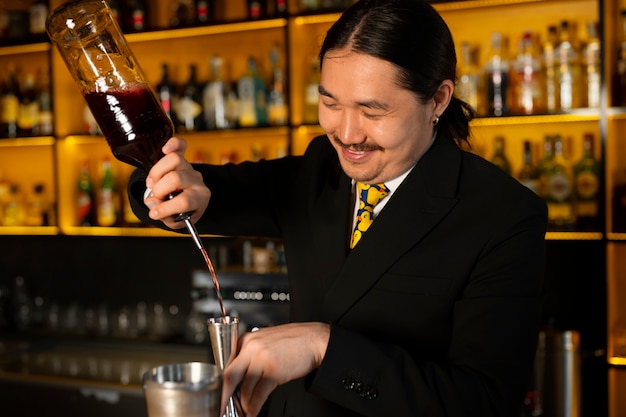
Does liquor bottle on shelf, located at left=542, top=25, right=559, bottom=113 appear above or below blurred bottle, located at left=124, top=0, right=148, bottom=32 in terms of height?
below

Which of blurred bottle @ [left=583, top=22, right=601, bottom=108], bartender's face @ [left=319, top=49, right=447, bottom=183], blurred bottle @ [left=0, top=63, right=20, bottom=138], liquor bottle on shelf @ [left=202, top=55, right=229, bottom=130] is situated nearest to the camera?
bartender's face @ [left=319, top=49, right=447, bottom=183]

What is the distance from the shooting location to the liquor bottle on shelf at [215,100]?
3285 mm

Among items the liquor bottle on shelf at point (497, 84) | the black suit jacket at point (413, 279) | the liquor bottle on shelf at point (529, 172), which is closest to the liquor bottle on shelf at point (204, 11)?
the liquor bottle on shelf at point (497, 84)

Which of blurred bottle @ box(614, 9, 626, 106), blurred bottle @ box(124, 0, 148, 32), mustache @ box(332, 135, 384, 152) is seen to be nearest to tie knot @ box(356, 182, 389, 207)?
mustache @ box(332, 135, 384, 152)

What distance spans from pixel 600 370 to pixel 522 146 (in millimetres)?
910

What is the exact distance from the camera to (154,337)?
3.41 meters

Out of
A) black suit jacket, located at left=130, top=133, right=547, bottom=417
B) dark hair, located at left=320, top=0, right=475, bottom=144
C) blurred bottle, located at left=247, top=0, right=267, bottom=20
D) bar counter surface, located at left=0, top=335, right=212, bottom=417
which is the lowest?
bar counter surface, located at left=0, top=335, right=212, bottom=417

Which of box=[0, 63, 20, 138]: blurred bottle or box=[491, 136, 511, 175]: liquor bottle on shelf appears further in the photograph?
box=[0, 63, 20, 138]: blurred bottle

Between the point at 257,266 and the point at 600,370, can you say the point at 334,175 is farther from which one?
the point at 600,370

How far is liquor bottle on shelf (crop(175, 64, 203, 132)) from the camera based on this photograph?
10.9ft

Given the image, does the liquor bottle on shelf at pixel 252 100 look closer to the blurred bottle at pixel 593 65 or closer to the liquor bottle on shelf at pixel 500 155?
the liquor bottle on shelf at pixel 500 155

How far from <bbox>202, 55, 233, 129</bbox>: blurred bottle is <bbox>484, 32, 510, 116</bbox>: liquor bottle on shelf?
1.13 m

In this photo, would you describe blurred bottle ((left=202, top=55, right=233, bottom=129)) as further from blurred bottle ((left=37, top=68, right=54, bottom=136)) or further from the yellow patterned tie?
the yellow patterned tie

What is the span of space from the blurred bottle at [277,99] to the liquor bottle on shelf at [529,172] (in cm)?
99
